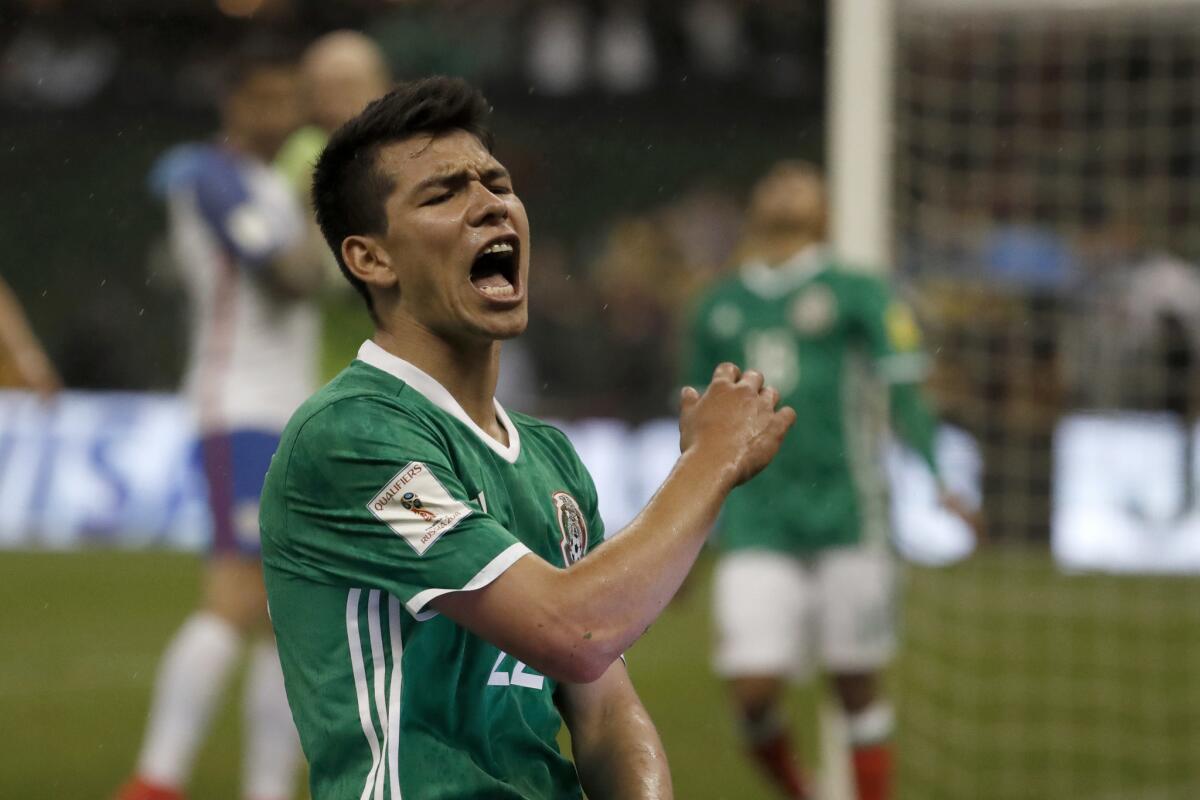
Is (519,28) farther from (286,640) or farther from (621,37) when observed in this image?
(286,640)

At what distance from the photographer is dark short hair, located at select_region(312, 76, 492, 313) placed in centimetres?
255

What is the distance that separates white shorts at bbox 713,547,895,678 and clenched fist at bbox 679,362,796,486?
13.0 ft

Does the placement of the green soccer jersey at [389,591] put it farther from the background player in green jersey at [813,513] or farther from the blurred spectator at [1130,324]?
the blurred spectator at [1130,324]

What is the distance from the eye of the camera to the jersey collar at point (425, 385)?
2.53 metres

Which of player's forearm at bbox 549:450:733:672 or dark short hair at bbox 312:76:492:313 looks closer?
player's forearm at bbox 549:450:733:672

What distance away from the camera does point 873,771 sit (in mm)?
6113

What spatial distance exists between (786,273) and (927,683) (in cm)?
330

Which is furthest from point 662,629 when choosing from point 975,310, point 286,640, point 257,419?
point 286,640

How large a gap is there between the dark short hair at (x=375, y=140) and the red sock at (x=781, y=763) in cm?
396

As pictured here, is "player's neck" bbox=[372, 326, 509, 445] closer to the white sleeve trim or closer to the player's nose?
the player's nose

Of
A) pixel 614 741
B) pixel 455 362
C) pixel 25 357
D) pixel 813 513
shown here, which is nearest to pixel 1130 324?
pixel 813 513

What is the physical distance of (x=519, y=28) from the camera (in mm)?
18047

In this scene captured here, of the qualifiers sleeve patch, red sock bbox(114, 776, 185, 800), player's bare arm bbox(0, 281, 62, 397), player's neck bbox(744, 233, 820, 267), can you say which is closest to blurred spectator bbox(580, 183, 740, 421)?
player's neck bbox(744, 233, 820, 267)

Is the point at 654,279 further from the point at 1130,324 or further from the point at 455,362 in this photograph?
the point at 455,362
